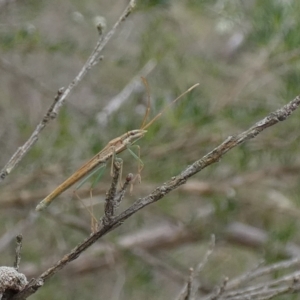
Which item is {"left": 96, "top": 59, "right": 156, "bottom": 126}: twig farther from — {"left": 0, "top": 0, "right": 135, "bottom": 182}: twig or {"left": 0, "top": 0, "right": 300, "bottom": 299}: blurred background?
{"left": 0, "top": 0, "right": 135, "bottom": 182}: twig

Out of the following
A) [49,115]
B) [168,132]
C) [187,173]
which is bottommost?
[187,173]

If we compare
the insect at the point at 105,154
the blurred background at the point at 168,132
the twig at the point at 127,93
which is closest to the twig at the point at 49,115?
the insect at the point at 105,154

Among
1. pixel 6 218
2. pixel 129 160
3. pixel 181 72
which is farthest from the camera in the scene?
pixel 6 218

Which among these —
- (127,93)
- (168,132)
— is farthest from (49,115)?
(127,93)

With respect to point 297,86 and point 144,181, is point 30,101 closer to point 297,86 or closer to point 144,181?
point 144,181

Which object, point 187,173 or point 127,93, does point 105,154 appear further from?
point 127,93

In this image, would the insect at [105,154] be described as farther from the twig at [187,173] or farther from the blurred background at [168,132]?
the blurred background at [168,132]

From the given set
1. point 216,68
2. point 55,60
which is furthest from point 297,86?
point 55,60

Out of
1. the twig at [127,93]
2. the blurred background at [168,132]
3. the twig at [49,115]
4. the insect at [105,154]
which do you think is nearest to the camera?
the twig at [49,115]
